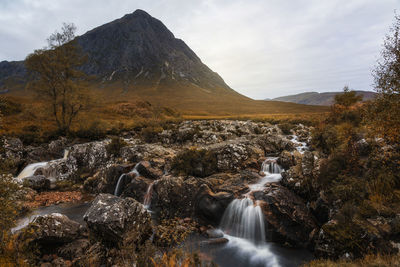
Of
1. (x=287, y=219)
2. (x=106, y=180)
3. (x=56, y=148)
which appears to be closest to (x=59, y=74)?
(x=56, y=148)

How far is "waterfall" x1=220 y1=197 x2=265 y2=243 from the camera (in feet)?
32.2

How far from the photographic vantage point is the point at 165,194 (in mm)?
12531

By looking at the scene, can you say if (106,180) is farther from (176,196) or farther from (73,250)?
(73,250)

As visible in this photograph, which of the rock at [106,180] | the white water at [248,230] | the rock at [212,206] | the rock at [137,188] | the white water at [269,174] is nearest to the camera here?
the white water at [248,230]

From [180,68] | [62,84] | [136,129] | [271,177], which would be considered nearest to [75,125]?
[62,84]

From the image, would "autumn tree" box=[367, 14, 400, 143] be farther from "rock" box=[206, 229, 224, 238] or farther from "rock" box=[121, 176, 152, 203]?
"rock" box=[121, 176, 152, 203]

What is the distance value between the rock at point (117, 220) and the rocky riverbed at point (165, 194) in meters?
0.04

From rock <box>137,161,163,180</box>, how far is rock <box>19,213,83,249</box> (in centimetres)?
671

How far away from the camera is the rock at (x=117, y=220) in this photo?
790 centimetres

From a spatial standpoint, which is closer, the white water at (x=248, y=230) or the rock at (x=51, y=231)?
the rock at (x=51, y=231)

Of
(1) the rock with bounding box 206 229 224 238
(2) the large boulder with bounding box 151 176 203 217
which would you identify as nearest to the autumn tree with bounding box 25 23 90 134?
(2) the large boulder with bounding box 151 176 203 217

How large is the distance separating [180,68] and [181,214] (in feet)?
640

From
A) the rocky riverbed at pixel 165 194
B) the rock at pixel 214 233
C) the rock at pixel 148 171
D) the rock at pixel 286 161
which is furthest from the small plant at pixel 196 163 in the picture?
the rock at pixel 286 161

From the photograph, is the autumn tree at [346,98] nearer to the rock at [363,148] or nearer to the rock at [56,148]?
the rock at [363,148]
